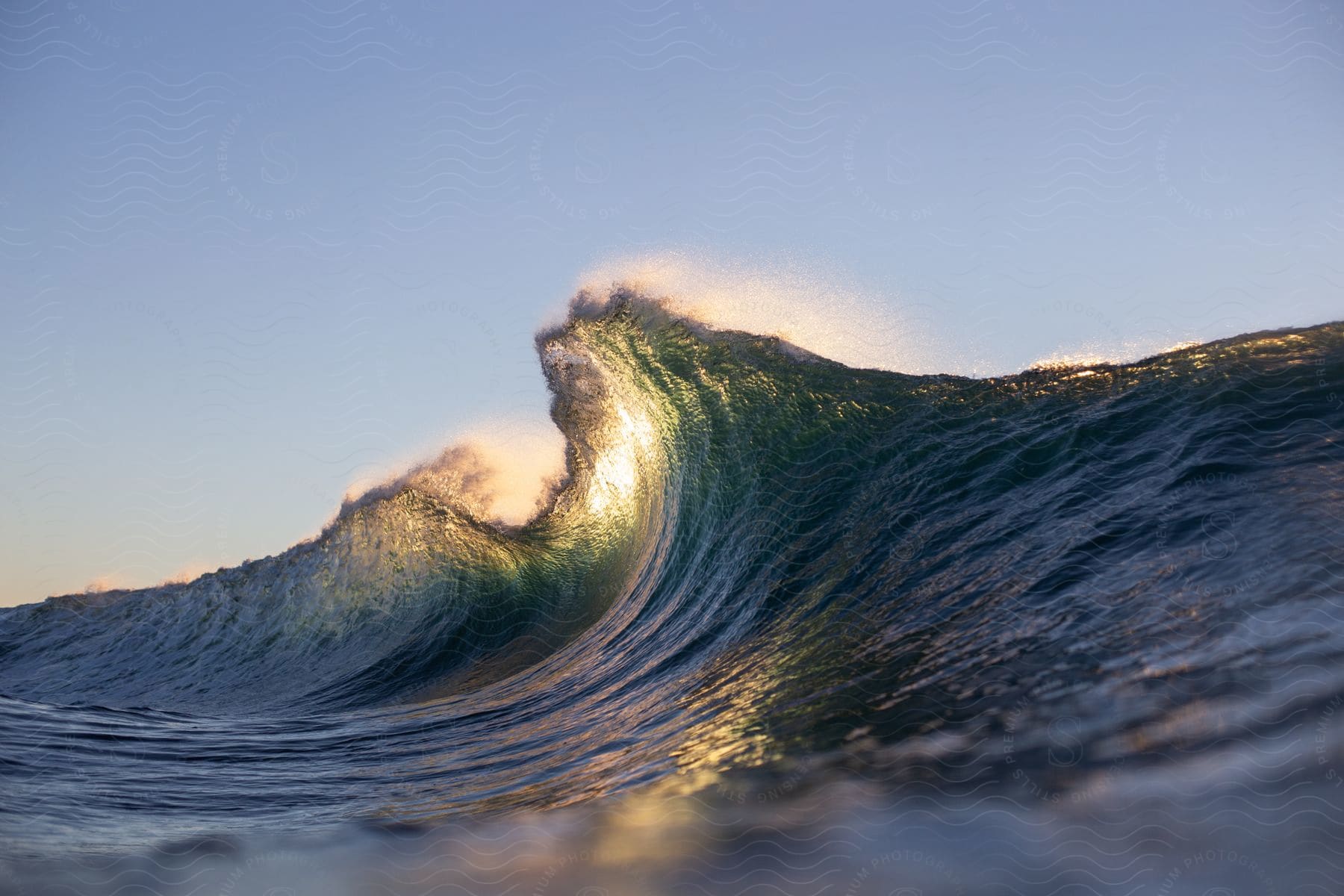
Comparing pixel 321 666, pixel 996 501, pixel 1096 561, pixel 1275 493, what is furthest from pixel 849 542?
pixel 321 666

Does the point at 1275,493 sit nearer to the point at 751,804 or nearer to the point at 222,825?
the point at 751,804

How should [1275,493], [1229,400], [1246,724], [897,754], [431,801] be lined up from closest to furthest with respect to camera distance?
1. [1246,724]
2. [897,754]
3. [431,801]
4. [1275,493]
5. [1229,400]

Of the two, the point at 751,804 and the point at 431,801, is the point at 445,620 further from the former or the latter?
the point at 751,804

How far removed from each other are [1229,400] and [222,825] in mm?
6486

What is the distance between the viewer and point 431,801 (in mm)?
3822

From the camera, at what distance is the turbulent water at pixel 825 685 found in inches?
112

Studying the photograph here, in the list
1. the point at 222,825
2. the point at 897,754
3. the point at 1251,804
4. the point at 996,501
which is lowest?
the point at 1251,804

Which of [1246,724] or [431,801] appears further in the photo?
[431,801]

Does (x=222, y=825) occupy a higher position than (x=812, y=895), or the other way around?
(x=222, y=825)

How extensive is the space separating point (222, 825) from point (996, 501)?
496cm

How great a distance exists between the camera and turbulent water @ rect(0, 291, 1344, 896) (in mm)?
2836

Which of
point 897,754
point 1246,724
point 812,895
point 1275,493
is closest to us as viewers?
point 812,895

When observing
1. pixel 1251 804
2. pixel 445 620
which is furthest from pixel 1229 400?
pixel 445 620

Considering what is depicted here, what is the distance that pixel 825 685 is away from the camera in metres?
4.29
